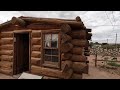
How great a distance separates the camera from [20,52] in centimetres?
855

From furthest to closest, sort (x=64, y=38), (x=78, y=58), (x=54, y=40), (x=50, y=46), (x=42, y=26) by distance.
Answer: (x=42, y=26), (x=50, y=46), (x=54, y=40), (x=78, y=58), (x=64, y=38)

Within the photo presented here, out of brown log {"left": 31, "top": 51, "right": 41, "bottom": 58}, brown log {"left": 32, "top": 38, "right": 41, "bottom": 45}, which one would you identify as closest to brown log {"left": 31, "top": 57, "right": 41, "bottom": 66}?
brown log {"left": 31, "top": 51, "right": 41, "bottom": 58}

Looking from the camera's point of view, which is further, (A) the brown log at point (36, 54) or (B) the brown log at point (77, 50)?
(A) the brown log at point (36, 54)

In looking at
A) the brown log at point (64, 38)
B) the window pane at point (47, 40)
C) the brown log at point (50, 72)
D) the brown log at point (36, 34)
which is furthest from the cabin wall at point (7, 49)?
the brown log at point (64, 38)

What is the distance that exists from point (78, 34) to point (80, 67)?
1532 millimetres

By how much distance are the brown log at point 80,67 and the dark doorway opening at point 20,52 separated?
3603 millimetres

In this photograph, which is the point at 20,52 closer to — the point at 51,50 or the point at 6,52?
the point at 6,52

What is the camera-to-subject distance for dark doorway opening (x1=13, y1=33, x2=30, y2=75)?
8.30 m

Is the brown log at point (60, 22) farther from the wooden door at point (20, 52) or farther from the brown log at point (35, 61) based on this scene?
the brown log at point (35, 61)

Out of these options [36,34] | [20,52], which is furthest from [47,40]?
[20,52]

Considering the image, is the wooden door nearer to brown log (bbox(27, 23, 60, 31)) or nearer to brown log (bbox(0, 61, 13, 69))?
brown log (bbox(0, 61, 13, 69))

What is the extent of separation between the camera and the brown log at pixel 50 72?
629 centimetres

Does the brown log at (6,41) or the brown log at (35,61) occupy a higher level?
the brown log at (6,41)
